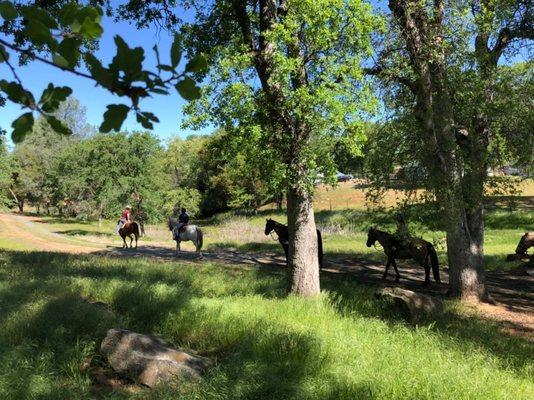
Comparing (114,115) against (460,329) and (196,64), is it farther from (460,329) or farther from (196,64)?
(460,329)

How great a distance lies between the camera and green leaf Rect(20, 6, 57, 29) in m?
1.50

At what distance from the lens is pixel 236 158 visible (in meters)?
10.3

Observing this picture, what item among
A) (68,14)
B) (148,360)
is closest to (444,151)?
(148,360)

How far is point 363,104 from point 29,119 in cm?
834

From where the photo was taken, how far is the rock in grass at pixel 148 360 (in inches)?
235

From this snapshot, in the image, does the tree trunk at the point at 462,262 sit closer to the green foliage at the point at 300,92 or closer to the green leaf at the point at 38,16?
the green foliage at the point at 300,92

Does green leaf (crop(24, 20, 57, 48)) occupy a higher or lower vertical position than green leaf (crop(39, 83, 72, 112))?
higher

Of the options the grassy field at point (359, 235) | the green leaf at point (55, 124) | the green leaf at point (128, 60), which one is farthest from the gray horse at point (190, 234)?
the green leaf at point (128, 60)

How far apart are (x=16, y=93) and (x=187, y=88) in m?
0.58

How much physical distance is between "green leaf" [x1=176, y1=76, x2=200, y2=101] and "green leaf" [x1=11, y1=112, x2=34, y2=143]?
51 centimetres

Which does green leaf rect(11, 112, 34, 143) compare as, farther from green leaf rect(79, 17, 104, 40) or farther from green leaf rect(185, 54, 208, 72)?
green leaf rect(185, 54, 208, 72)

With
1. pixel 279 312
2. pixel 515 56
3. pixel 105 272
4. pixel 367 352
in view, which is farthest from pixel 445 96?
pixel 105 272

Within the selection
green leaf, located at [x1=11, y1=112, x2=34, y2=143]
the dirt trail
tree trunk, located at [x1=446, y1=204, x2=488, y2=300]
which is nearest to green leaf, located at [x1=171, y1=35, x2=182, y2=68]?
green leaf, located at [x1=11, y1=112, x2=34, y2=143]

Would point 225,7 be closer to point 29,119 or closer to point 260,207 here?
point 29,119
